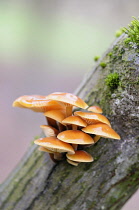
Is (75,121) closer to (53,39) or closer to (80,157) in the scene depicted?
(80,157)

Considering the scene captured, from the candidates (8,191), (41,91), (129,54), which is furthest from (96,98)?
(41,91)

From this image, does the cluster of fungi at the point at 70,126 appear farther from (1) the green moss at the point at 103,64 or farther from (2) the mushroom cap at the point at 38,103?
(1) the green moss at the point at 103,64

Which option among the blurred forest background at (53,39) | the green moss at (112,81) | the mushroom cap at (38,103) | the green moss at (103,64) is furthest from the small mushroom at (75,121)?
the blurred forest background at (53,39)

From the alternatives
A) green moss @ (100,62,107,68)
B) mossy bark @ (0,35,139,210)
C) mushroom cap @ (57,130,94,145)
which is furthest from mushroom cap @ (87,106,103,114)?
green moss @ (100,62,107,68)

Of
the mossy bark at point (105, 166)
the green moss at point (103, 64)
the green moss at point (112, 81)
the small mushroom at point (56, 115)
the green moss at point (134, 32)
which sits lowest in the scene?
the mossy bark at point (105, 166)

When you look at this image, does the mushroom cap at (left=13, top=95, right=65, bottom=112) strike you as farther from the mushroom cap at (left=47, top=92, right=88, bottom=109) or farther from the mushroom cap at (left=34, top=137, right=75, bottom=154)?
the mushroom cap at (left=34, top=137, right=75, bottom=154)

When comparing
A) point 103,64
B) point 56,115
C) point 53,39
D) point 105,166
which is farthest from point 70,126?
point 53,39

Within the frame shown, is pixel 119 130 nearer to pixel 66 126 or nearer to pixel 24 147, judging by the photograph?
pixel 66 126
